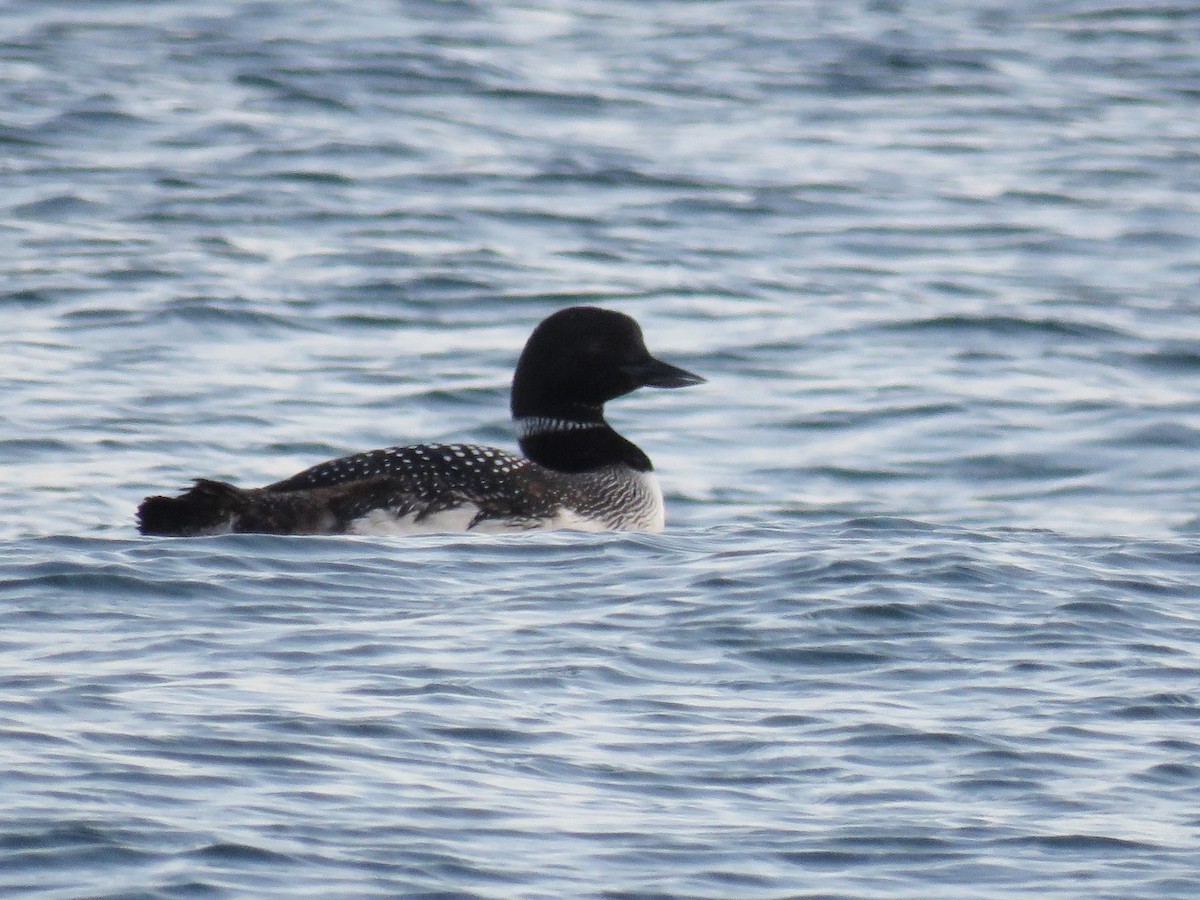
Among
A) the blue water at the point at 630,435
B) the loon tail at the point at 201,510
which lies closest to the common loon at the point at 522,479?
the loon tail at the point at 201,510

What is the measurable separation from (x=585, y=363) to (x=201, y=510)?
75.8 inches

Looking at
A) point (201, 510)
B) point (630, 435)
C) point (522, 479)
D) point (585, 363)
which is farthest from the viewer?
point (630, 435)

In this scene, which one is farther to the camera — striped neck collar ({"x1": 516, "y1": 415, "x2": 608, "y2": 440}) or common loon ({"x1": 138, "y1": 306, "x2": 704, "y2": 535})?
striped neck collar ({"x1": 516, "y1": 415, "x2": 608, "y2": 440})

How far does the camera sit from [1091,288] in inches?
559

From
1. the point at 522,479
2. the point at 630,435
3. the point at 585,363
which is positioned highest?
the point at 585,363

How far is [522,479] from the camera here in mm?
8398

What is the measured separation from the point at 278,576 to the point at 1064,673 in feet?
7.10

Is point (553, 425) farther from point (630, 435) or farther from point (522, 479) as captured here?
point (630, 435)

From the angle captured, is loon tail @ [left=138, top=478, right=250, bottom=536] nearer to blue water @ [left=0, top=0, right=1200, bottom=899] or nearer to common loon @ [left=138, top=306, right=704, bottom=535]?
common loon @ [left=138, top=306, right=704, bottom=535]

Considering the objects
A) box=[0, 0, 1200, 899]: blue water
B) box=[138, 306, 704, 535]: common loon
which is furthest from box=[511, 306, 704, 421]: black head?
box=[0, 0, 1200, 899]: blue water

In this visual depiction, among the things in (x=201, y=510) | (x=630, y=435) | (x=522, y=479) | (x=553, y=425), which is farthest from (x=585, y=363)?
(x=630, y=435)

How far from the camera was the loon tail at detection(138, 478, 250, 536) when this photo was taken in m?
7.66

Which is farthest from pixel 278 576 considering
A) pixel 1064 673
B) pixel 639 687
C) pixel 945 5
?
pixel 945 5

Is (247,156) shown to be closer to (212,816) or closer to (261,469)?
(261,469)
